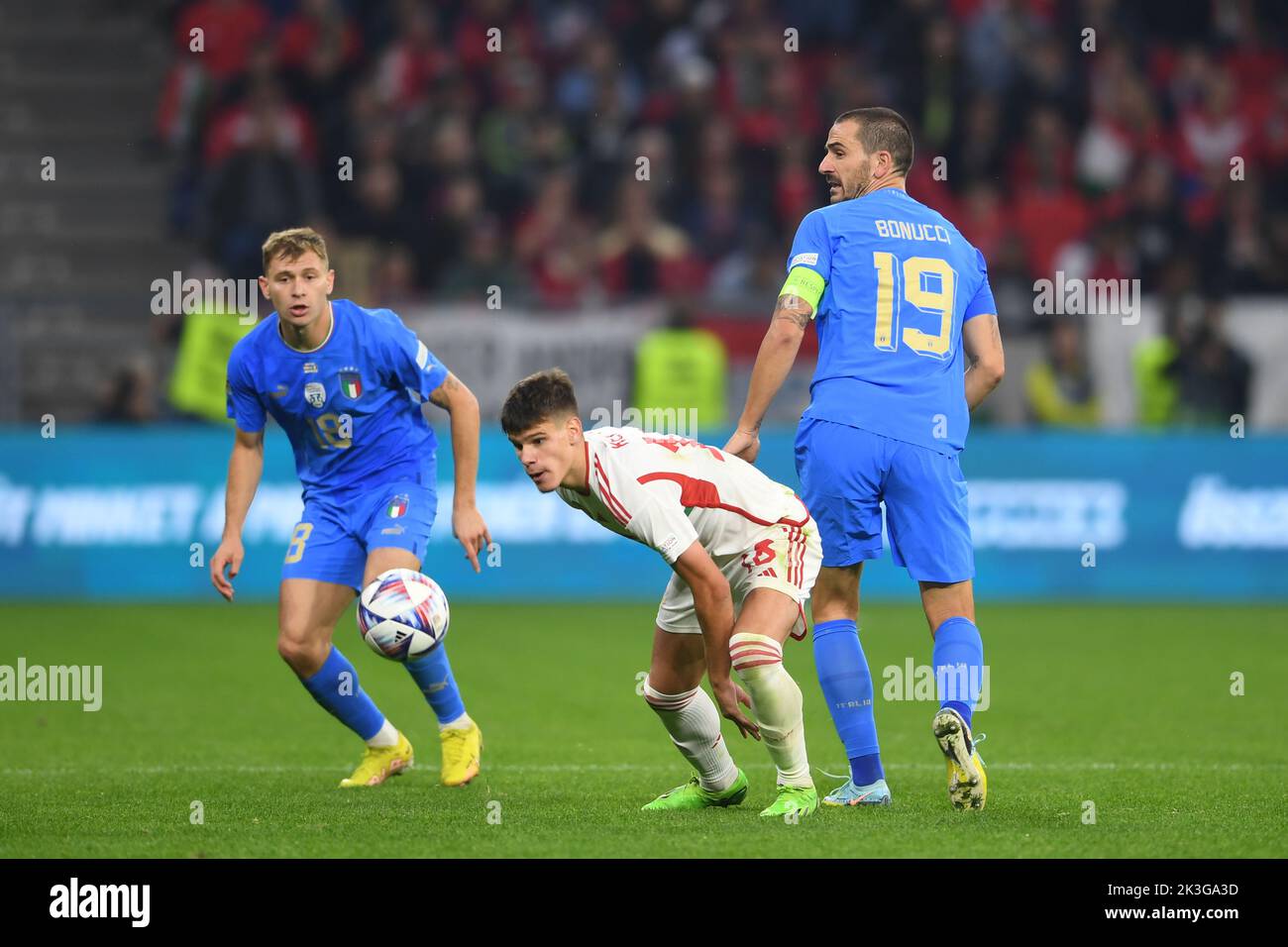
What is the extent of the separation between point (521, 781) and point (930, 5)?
1411 centimetres

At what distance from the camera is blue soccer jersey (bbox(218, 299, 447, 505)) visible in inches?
287

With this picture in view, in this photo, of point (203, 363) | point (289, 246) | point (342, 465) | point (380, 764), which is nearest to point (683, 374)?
point (203, 363)

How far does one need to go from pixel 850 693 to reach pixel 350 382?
229cm

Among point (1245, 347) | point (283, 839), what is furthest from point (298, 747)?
point (1245, 347)

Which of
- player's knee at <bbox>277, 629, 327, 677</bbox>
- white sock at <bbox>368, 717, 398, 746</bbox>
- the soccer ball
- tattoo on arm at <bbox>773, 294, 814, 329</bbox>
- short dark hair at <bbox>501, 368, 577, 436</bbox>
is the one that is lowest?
white sock at <bbox>368, 717, 398, 746</bbox>

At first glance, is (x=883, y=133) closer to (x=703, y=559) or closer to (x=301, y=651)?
(x=703, y=559)

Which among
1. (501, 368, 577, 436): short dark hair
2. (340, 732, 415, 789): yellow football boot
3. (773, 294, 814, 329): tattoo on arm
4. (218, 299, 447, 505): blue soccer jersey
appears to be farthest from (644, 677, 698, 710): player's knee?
(218, 299, 447, 505): blue soccer jersey

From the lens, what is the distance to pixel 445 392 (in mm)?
7320

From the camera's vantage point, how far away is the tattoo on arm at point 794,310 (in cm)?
643

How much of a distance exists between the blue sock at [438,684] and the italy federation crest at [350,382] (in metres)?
1.05

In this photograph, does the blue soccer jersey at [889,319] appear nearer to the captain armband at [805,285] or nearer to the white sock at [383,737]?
the captain armband at [805,285]

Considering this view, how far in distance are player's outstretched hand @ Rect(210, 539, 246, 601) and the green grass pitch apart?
2.47 ft

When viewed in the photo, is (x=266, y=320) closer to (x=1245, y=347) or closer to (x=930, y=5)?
(x=1245, y=347)

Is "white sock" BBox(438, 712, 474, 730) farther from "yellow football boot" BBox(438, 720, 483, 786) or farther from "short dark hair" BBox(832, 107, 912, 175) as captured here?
"short dark hair" BBox(832, 107, 912, 175)
